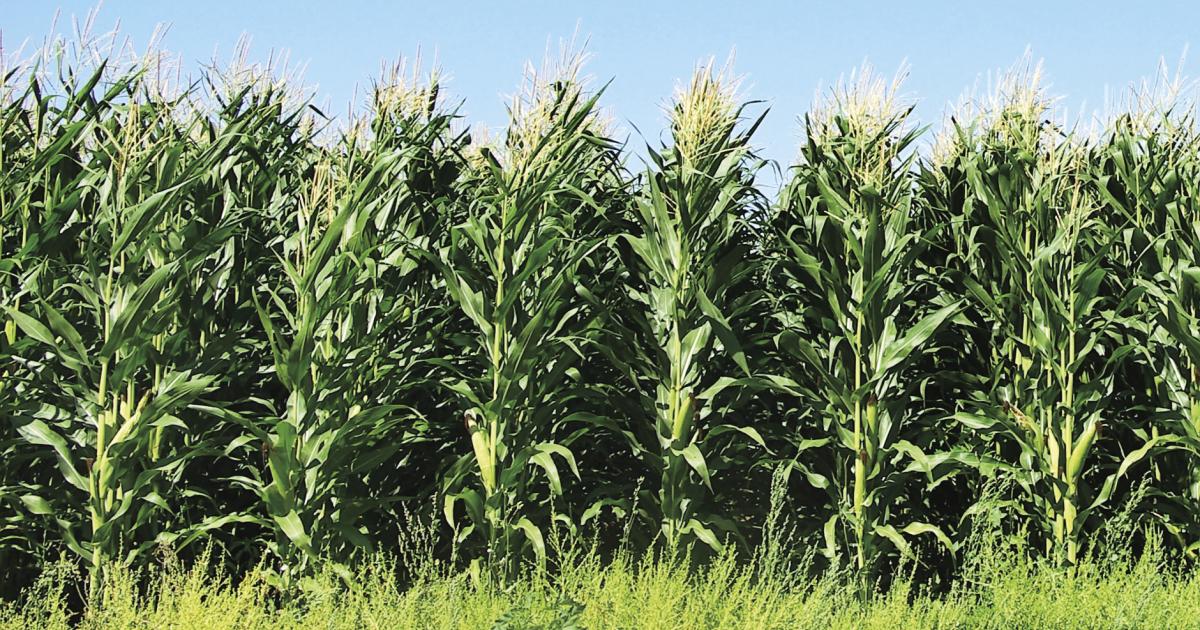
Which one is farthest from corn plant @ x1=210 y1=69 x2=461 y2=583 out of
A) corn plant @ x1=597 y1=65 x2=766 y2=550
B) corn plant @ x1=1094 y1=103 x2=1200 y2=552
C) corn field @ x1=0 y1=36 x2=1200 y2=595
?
corn plant @ x1=1094 y1=103 x2=1200 y2=552

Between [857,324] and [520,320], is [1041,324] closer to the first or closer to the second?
[857,324]

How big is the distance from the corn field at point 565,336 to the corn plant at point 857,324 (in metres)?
0.02

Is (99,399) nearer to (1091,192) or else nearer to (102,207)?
(102,207)

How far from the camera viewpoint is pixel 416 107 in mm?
5820

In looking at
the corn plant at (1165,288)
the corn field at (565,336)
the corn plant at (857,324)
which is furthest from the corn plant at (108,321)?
the corn plant at (1165,288)

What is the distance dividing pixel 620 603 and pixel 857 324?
188cm

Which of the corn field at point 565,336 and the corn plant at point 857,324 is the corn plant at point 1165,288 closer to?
the corn field at point 565,336

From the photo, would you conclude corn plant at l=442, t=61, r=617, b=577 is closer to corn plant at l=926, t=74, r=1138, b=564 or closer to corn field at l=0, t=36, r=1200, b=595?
corn field at l=0, t=36, r=1200, b=595

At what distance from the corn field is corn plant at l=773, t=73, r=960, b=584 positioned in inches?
0.8

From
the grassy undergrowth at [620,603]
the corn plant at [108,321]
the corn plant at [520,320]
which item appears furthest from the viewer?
the corn plant at [520,320]

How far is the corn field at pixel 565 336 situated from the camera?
4.91 metres

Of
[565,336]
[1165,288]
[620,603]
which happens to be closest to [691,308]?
[565,336]

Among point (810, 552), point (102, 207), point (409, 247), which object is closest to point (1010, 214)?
point (810, 552)

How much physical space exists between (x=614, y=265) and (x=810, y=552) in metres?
1.71
